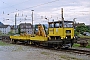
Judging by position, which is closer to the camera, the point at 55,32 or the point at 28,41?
the point at 55,32

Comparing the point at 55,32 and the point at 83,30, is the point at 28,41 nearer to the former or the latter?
the point at 55,32

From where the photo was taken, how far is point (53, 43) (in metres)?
24.5

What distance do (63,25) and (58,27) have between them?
29.1 inches

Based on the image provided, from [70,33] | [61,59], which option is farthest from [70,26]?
[61,59]

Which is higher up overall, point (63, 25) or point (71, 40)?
point (63, 25)

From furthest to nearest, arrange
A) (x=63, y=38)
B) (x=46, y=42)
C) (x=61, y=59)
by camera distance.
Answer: (x=46, y=42)
(x=63, y=38)
(x=61, y=59)

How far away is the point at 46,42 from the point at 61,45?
2351 millimetres

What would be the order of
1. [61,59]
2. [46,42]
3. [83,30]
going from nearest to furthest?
[61,59] < [46,42] < [83,30]

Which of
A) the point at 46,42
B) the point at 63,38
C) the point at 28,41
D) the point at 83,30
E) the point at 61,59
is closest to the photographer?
the point at 61,59

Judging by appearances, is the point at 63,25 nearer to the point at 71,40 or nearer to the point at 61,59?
the point at 71,40

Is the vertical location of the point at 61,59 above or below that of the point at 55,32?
below

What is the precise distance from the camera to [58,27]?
80.1ft

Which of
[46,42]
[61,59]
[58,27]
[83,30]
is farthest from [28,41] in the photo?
[83,30]

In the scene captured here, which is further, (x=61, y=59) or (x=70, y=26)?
(x=70, y=26)
